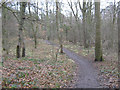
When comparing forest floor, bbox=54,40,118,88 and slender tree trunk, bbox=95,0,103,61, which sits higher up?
slender tree trunk, bbox=95,0,103,61

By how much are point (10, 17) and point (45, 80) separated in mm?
12365

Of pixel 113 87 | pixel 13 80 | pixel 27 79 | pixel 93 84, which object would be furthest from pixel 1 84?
pixel 113 87

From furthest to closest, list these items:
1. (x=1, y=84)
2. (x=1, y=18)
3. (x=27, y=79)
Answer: (x=1, y=18) < (x=27, y=79) < (x=1, y=84)

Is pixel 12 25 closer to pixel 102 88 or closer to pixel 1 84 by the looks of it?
pixel 1 84

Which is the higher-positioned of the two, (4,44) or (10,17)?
(10,17)

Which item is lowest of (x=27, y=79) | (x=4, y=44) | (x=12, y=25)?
(x=27, y=79)

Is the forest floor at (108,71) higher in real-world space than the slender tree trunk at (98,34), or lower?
lower

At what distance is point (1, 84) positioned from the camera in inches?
198

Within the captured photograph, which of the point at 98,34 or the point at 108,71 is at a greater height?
the point at 98,34

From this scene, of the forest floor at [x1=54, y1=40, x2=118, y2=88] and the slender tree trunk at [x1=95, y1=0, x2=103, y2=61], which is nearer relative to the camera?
the forest floor at [x1=54, y1=40, x2=118, y2=88]

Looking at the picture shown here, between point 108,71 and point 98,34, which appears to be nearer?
point 108,71

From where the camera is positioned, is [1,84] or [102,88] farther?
[102,88]

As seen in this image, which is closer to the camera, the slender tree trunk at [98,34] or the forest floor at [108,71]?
the forest floor at [108,71]

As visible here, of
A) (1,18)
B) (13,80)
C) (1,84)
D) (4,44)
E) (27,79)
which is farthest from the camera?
(1,18)
